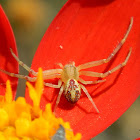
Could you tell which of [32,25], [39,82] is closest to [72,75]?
[39,82]

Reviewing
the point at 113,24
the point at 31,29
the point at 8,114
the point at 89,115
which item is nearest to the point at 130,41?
the point at 113,24

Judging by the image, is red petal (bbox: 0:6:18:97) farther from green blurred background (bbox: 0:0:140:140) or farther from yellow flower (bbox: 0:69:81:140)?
green blurred background (bbox: 0:0:140:140)

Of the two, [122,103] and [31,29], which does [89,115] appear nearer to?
[122,103]

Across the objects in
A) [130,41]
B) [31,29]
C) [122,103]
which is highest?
[31,29]

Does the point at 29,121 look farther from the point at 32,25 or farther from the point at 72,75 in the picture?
the point at 32,25

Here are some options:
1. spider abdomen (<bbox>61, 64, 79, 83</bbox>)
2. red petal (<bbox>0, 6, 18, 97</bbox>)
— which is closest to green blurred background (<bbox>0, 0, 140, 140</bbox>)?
spider abdomen (<bbox>61, 64, 79, 83</bbox>)

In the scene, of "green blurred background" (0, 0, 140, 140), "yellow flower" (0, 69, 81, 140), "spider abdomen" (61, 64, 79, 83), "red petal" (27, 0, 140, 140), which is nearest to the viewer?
"yellow flower" (0, 69, 81, 140)

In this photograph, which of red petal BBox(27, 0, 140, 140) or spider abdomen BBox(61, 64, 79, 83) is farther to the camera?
spider abdomen BBox(61, 64, 79, 83)

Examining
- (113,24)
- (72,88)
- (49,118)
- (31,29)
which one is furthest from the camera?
(31,29)
